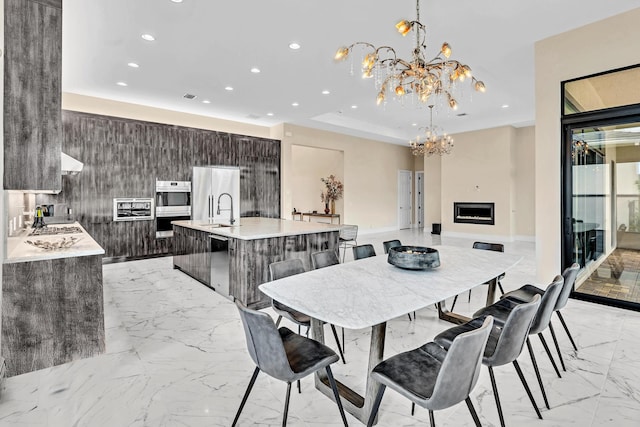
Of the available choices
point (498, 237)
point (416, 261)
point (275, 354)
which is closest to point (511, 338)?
point (416, 261)

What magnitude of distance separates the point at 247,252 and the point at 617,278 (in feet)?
14.3

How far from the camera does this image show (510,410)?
1.94 meters

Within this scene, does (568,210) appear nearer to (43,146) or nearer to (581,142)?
(581,142)

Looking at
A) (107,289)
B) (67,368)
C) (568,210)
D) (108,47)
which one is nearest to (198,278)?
(107,289)

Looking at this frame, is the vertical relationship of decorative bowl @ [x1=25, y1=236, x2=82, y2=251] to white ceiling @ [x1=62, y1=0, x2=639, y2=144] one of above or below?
below

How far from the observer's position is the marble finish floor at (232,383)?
1.88 meters

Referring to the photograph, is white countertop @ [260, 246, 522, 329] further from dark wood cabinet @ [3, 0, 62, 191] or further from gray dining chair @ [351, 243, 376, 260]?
dark wood cabinet @ [3, 0, 62, 191]

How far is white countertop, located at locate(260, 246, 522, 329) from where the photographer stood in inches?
63.6

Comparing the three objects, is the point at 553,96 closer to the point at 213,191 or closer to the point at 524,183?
the point at 524,183

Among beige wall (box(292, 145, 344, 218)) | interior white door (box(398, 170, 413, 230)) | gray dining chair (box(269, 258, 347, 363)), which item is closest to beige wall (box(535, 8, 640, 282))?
gray dining chair (box(269, 258, 347, 363))

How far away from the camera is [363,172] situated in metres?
10.4

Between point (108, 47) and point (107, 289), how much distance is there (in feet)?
10.2

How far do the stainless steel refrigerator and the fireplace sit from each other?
6.36m

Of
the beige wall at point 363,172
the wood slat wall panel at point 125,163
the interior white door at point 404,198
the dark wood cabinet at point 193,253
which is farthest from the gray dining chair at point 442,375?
the interior white door at point 404,198
